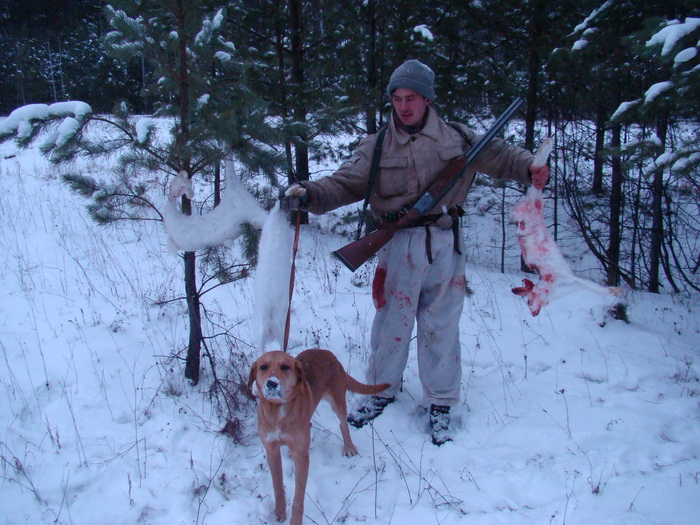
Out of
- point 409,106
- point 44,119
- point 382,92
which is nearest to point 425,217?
point 409,106

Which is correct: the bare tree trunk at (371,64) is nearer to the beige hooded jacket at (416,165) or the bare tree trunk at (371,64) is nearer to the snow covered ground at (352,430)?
the snow covered ground at (352,430)

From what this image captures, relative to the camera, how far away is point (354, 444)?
3262mm

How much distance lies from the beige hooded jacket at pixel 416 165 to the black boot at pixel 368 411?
152 centimetres

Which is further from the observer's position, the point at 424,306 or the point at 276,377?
the point at 424,306

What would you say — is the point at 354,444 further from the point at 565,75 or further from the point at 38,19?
→ the point at 38,19

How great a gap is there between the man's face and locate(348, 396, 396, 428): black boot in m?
2.16

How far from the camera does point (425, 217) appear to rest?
3295 millimetres

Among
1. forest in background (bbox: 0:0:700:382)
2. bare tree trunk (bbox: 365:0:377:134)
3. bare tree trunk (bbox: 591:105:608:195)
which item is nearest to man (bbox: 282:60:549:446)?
forest in background (bbox: 0:0:700:382)

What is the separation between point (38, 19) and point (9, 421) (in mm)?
25260

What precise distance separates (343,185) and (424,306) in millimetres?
1111

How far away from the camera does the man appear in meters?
3.23

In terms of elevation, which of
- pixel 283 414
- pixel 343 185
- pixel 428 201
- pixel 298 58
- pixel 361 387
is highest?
pixel 298 58

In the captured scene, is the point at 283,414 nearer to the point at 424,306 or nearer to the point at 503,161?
the point at 424,306

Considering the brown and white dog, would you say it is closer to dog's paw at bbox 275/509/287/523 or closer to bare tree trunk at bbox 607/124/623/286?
dog's paw at bbox 275/509/287/523
